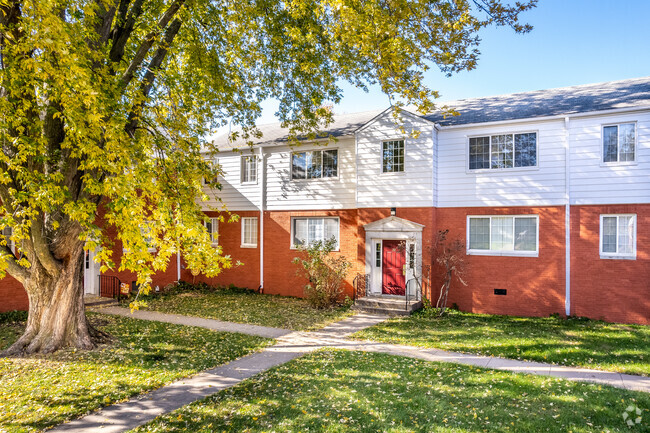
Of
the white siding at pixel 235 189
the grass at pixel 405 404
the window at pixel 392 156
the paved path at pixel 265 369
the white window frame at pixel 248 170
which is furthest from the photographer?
the white window frame at pixel 248 170

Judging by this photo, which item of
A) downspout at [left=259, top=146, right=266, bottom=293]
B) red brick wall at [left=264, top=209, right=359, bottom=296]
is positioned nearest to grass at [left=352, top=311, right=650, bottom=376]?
red brick wall at [left=264, top=209, right=359, bottom=296]

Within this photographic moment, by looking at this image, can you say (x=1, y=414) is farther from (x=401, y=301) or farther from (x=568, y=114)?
(x=568, y=114)

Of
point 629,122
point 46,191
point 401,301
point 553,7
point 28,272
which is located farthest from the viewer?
point 401,301

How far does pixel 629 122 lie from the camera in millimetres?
12422

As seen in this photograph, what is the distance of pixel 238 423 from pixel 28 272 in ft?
21.3

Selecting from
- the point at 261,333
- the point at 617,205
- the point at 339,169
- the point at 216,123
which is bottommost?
the point at 261,333

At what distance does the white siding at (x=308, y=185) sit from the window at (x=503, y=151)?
4766 millimetres

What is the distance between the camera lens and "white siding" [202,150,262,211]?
18812mm

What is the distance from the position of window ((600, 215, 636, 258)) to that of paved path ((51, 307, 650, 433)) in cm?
612

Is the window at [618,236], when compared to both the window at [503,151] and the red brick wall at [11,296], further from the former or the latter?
the red brick wall at [11,296]

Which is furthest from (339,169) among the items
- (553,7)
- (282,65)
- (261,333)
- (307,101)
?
(553,7)

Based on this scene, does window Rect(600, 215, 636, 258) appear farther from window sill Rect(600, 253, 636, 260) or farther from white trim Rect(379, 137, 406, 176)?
white trim Rect(379, 137, 406, 176)

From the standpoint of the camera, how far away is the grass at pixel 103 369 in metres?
Answer: 6.24

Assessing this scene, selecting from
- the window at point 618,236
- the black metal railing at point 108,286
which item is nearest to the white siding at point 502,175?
the window at point 618,236
